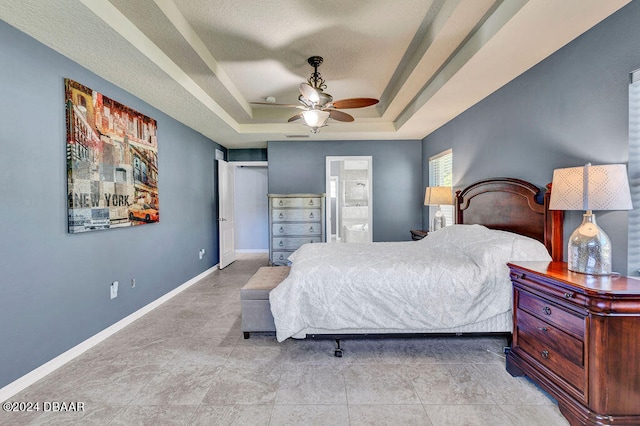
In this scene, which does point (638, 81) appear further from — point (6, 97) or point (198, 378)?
point (6, 97)

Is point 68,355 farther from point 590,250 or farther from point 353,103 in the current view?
point 590,250

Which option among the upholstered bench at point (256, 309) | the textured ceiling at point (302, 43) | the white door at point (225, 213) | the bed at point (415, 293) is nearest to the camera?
the textured ceiling at point (302, 43)

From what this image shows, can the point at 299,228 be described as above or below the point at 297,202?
below

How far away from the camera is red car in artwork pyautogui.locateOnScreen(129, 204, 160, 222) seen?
10.4 feet

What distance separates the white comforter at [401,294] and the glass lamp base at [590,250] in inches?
19.4

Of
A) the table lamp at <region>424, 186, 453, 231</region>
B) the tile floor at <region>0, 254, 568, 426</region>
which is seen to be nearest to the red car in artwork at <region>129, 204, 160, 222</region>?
the tile floor at <region>0, 254, 568, 426</region>

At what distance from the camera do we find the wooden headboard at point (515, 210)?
2.26 meters

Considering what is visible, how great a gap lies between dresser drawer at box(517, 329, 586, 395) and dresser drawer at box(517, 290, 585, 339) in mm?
167

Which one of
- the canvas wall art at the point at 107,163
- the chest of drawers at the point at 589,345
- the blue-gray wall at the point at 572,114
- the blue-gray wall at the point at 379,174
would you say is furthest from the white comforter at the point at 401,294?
the blue-gray wall at the point at 379,174

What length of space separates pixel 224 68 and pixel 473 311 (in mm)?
3491

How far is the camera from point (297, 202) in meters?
5.24

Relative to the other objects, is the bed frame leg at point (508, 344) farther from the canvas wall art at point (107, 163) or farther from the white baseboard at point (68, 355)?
the canvas wall art at point (107, 163)

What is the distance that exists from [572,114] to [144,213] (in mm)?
4127

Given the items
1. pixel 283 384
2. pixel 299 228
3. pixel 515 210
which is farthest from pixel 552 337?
pixel 299 228
